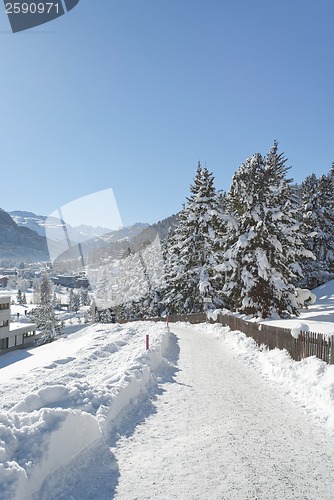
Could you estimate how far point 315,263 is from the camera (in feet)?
135

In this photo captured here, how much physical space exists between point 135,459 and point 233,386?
19.2 ft

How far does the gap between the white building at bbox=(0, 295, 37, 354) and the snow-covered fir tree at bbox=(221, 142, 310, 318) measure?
3389 cm

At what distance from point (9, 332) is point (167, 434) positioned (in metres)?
48.2

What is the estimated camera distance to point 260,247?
26469 millimetres

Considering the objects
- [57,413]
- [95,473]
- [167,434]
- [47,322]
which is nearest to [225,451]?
[167,434]

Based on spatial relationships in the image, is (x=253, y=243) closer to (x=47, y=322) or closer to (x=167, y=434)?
(x=167, y=434)

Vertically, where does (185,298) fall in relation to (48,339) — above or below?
above

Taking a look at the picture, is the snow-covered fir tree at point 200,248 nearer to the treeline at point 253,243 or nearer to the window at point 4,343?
the treeline at point 253,243

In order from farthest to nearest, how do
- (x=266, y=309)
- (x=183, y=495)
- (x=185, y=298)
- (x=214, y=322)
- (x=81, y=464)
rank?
(x=185, y=298), (x=214, y=322), (x=266, y=309), (x=81, y=464), (x=183, y=495)

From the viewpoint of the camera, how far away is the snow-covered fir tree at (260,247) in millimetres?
25594

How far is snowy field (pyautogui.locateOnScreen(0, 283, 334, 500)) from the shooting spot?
17.2 feet

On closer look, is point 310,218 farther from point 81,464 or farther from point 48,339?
point 48,339

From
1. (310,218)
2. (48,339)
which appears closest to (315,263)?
(310,218)

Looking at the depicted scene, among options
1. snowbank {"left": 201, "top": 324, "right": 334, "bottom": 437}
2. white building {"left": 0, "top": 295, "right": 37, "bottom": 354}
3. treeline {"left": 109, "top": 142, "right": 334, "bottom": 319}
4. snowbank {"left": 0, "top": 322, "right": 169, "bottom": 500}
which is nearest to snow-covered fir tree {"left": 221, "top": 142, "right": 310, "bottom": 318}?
treeline {"left": 109, "top": 142, "right": 334, "bottom": 319}
